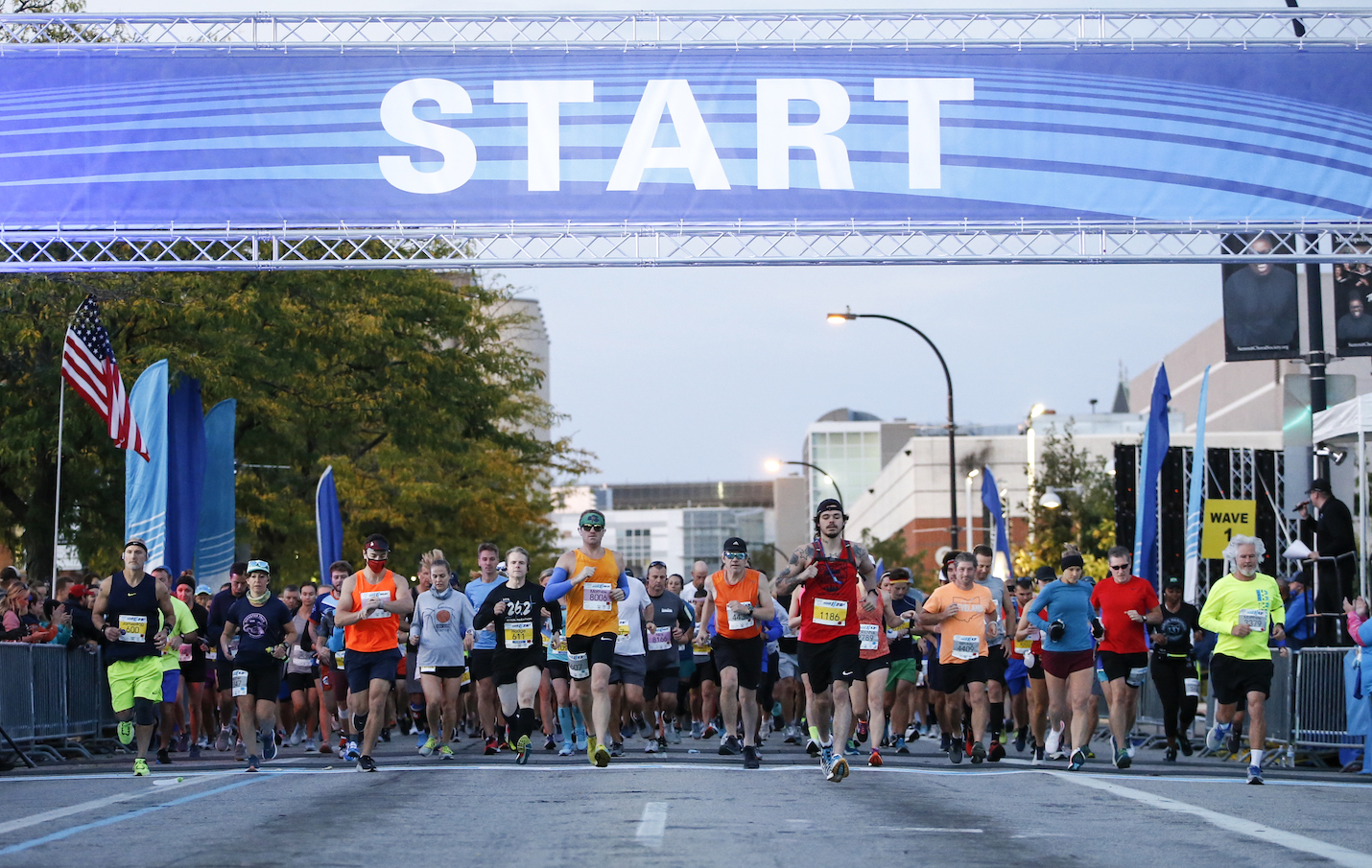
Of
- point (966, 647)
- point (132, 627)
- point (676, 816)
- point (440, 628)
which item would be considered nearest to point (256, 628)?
point (132, 627)

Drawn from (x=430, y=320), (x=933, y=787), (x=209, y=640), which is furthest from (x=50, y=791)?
(x=430, y=320)

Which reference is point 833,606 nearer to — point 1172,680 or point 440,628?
point 440,628

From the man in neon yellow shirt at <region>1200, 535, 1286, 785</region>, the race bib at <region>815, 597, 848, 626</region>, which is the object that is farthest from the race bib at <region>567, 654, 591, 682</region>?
the man in neon yellow shirt at <region>1200, 535, 1286, 785</region>

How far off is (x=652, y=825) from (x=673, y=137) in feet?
29.7

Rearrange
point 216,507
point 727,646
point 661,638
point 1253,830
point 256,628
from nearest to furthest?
1. point 1253,830
2. point 727,646
3. point 256,628
4. point 661,638
5. point 216,507

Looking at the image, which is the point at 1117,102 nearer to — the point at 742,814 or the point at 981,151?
the point at 981,151

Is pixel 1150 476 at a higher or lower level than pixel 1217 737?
higher

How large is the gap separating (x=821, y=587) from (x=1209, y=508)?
12.2m

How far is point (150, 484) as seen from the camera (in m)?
22.1

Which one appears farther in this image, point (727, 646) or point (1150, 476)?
point (1150, 476)

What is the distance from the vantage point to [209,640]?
1683 centimetres

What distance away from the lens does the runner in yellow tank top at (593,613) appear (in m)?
14.7

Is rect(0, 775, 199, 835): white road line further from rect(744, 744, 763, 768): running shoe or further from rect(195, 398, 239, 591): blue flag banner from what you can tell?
rect(195, 398, 239, 591): blue flag banner

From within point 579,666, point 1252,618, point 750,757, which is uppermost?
point 1252,618
